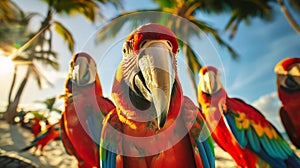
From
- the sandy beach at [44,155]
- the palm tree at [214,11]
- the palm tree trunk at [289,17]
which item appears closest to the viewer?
the sandy beach at [44,155]

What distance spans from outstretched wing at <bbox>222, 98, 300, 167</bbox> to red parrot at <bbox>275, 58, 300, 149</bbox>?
1.56 feet

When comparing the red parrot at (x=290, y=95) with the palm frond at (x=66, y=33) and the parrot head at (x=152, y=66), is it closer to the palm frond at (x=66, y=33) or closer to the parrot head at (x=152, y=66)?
the parrot head at (x=152, y=66)

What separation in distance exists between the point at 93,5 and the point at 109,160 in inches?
117

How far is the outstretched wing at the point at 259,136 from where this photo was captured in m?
1.88

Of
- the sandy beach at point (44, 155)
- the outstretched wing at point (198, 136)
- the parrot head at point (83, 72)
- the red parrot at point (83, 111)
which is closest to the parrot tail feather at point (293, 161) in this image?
the sandy beach at point (44, 155)

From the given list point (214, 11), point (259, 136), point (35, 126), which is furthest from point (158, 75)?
point (214, 11)

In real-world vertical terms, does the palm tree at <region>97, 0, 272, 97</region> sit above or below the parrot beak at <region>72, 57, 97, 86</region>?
above

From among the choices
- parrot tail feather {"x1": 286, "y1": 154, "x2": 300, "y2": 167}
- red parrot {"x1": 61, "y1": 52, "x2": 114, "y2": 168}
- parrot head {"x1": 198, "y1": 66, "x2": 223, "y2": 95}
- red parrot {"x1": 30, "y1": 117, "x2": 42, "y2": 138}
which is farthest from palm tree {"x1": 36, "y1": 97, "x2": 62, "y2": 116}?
parrot tail feather {"x1": 286, "y1": 154, "x2": 300, "y2": 167}

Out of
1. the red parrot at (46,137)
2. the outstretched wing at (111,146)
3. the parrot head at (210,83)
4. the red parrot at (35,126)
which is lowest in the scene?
the outstretched wing at (111,146)

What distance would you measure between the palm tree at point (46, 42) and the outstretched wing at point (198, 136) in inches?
81.8

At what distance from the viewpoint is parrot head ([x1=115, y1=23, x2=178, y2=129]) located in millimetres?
896

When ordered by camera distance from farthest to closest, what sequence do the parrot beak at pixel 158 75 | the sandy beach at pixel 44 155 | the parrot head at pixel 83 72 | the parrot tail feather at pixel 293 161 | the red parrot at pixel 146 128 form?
the sandy beach at pixel 44 155 → the parrot head at pixel 83 72 → the parrot tail feather at pixel 293 161 → the red parrot at pixel 146 128 → the parrot beak at pixel 158 75

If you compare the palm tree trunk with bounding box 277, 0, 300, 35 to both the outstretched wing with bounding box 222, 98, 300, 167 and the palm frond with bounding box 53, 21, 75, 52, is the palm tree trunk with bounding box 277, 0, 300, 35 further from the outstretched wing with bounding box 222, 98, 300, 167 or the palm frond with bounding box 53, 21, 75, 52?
the palm frond with bounding box 53, 21, 75, 52

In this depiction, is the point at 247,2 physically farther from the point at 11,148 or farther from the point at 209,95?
the point at 11,148
